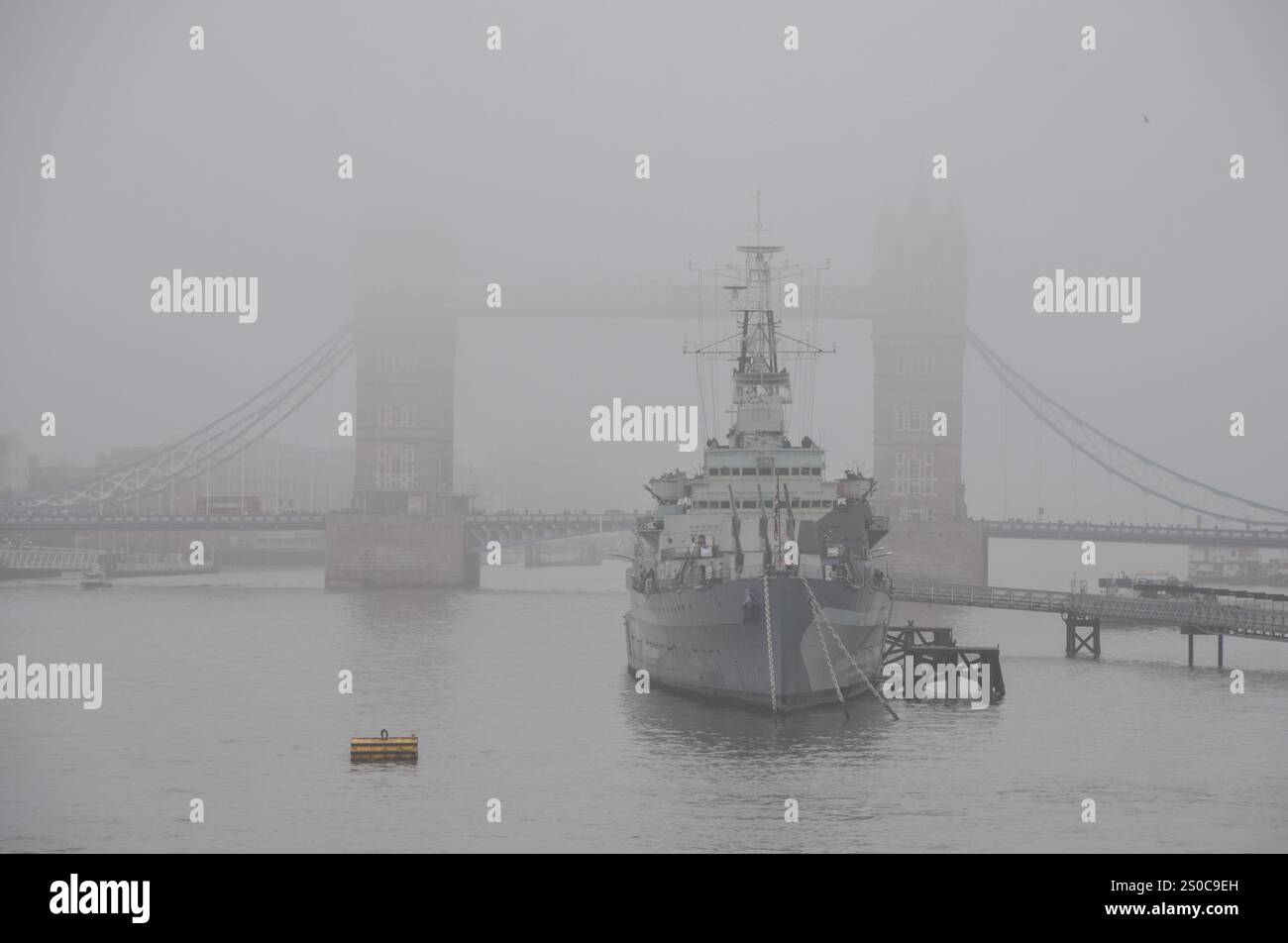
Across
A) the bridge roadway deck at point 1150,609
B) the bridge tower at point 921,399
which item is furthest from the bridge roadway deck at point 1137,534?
the bridge roadway deck at point 1150,609

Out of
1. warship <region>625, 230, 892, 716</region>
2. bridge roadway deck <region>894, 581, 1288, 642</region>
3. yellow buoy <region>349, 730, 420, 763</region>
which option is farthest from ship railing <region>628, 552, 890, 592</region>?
bridge roadway deck <region>894, 581, 1288, 642</region>

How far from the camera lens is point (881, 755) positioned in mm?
38812

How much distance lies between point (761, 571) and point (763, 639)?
2958 mm

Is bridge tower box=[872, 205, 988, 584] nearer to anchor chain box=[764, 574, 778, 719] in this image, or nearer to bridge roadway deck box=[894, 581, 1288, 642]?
bridge roadway deck box=[894, 581, 1288, 642]

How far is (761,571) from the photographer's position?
1795 inches

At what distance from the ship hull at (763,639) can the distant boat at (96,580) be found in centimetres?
7562

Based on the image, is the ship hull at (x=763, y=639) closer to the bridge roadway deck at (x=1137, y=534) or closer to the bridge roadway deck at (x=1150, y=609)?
the bridge roadway deck at (x=1150, y=609)

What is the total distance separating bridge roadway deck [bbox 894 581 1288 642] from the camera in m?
57.9

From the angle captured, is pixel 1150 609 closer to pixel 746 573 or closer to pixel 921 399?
pixel 746 573

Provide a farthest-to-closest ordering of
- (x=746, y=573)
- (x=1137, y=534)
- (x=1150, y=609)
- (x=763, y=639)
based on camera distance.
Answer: (x=1137, y=534), (x=1150, y=609), (x=746, y=573), (x=763, y=639)

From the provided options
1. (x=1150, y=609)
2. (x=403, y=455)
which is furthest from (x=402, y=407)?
(x=1150, y=609)
